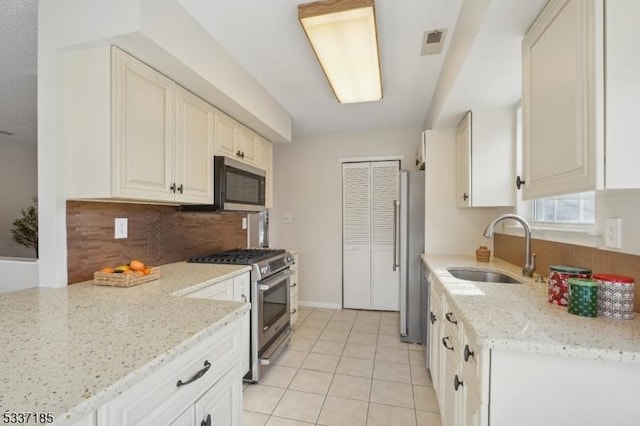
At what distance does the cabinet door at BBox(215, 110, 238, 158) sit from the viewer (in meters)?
2.34

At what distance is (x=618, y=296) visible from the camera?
1.01 m

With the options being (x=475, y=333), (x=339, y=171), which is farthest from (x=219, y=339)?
(x=339, y=171)

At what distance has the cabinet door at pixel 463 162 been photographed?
2.26 metres

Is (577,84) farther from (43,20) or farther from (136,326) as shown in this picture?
(43,20)

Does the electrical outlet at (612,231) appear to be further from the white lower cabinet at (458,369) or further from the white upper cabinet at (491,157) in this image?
the white upper cabinet at (491,157)

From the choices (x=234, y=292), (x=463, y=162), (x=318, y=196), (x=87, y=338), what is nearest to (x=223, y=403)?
(x=87, y=338)

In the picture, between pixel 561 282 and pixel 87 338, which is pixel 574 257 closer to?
pixel 561 282

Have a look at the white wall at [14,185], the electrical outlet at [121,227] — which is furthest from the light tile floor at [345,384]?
the white wall at [14,185]

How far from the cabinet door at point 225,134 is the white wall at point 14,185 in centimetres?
376

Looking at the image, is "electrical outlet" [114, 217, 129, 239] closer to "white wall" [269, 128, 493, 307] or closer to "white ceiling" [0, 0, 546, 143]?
"white ceiling" [0, 0, 546, 143]

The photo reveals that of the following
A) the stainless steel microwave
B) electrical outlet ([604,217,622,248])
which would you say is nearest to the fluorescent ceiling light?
the stainless steel microwave

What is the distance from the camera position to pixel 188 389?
0.89m

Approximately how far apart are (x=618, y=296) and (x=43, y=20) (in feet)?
8.93

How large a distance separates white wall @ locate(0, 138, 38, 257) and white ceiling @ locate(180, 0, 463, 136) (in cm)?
399
